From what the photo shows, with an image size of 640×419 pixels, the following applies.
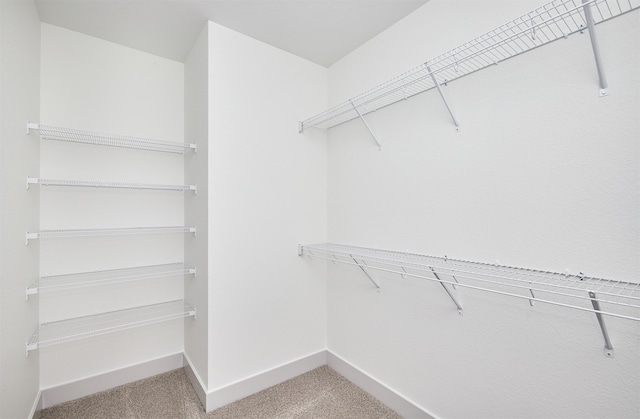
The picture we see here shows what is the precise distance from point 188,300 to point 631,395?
2256 millimetres

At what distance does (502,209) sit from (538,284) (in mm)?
339

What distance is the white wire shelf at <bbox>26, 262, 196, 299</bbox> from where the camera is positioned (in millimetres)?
1498

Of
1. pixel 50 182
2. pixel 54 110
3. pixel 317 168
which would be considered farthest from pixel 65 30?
pixel 317 168

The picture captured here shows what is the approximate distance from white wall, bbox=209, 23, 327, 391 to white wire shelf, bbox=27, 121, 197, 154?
42 centimetres

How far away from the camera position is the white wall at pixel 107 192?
170 centimetres

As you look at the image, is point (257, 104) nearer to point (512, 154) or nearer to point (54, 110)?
point (54, 110)

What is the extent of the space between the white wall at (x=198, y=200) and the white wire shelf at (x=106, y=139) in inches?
5.0

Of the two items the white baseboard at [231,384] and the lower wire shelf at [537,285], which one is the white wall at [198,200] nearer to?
the white baseboard at [231,384]

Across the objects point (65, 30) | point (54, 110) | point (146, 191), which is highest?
point (65, 30)

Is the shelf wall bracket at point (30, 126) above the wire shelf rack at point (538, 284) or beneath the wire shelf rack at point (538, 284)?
above

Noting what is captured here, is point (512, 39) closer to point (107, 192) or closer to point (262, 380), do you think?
point (262, 380)

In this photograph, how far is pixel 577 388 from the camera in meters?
1.00

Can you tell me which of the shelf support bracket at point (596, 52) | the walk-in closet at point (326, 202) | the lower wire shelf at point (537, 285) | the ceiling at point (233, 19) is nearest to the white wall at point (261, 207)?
the walk-in closet at point (326, 202)

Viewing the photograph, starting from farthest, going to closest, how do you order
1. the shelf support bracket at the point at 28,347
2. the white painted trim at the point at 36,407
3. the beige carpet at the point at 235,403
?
the beige carpet at the point at 235,403
the white painted trim at the point at 36,407
the shelf support bracket at the point at 28,347
